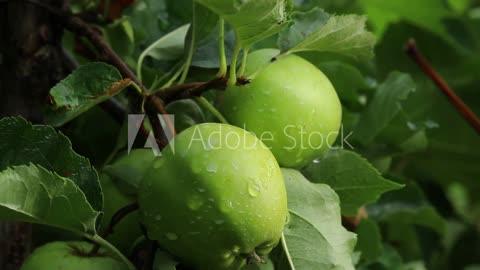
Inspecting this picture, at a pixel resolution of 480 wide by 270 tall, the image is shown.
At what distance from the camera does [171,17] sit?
903 mm

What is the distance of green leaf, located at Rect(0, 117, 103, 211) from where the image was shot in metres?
0.66

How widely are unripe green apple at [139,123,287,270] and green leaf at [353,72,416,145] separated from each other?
0.39 meters

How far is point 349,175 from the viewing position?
30.1 inches

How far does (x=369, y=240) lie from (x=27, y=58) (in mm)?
469

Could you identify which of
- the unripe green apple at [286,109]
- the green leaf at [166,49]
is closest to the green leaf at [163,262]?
the unripe green apple at [286,109]

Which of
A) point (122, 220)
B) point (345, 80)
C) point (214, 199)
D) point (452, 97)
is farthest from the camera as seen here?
point (452, 97)

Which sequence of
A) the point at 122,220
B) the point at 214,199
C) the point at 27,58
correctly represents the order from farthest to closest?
1. the point at 27,58
2. the point at 122,220
3. the point at 214,199

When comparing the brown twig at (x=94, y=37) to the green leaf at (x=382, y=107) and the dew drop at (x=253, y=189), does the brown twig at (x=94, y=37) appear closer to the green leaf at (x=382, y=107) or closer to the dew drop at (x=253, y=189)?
the dew drop at (x=253, y=189)

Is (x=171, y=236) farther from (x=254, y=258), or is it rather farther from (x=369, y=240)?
(x=369, y=240)

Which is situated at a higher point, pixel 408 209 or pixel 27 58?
pixel 27 58

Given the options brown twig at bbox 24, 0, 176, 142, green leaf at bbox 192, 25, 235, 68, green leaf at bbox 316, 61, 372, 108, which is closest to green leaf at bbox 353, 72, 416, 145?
green leaf at bbox 316, 61, 372, 108

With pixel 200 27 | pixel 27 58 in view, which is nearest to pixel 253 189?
pixel 200 27

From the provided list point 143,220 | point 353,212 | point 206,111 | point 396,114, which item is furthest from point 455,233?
point 143,220

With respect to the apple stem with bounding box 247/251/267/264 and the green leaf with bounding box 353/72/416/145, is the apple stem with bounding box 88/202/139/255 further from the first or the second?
the green leaf with bounding box 353/72/416/145
